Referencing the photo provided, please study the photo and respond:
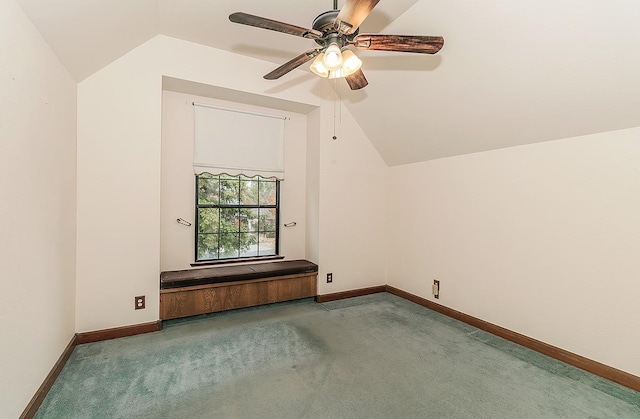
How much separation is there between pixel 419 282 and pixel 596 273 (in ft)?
5.95

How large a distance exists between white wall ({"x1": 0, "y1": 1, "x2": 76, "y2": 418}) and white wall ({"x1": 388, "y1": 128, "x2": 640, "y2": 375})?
12.0 feet

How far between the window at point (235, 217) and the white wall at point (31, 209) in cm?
135

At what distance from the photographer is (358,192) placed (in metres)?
4.05

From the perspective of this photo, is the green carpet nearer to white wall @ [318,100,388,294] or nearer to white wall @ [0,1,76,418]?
white wall @ [0,1,76,418]

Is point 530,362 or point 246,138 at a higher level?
point 246,138

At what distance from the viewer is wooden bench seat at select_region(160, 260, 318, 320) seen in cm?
295

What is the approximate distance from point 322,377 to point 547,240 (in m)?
2.24

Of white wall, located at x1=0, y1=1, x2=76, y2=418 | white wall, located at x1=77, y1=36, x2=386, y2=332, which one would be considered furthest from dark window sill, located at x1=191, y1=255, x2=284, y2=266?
white wall, located at x1=0, y1=1, x2=76, y2=418

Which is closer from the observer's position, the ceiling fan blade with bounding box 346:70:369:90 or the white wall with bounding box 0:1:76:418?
the white wall with bounding box 0:1:76:418

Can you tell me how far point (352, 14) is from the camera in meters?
1.54

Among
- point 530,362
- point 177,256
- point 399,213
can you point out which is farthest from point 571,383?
point 177,256

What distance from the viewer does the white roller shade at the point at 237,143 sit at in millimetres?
3419

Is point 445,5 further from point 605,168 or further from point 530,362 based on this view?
point 530,362

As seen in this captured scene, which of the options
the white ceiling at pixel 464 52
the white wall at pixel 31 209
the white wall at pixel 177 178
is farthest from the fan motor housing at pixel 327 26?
the white wall at pixel 177 178
